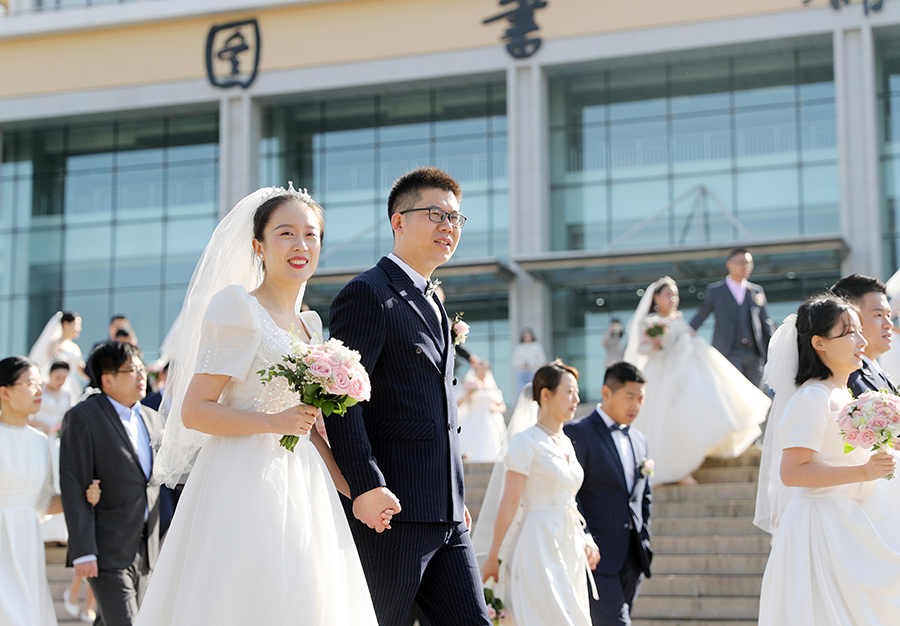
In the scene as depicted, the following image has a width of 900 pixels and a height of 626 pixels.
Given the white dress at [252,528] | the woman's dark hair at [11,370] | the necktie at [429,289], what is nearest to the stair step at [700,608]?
the woman's dark hair at [11,370]

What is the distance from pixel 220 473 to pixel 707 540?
6468 mm

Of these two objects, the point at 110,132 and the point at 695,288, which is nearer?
the point at 695,288

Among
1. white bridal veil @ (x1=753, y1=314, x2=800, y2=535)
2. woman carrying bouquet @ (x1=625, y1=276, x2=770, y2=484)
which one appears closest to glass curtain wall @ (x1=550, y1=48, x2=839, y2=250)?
woman carrying bouquet @ (x1=625, y1=276, x2=770, y2=484)

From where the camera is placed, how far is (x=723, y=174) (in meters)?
26.2

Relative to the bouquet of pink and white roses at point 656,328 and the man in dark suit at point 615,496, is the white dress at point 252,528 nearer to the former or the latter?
the man in dark suit at point 615,496

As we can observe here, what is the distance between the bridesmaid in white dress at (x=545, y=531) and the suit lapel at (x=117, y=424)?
2198 millimetres

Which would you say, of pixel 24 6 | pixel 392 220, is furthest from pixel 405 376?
pixel 24 6

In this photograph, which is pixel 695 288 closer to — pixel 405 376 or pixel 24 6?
pixel 24 6

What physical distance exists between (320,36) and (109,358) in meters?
22.6

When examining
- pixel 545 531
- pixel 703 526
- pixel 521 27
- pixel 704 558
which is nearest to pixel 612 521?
pixel 545 531

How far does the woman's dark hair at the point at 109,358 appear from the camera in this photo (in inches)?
266

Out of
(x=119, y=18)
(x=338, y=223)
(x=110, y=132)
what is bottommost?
(x=338, y=223)

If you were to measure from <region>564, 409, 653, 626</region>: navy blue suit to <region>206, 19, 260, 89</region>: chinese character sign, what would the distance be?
911 inches

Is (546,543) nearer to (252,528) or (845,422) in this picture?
(845,422)
